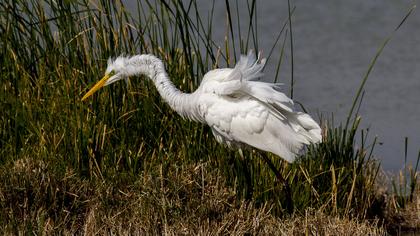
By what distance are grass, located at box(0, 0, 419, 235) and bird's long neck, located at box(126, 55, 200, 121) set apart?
362 mm

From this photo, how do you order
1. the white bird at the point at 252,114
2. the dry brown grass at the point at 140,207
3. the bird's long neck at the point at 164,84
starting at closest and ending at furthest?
the dry brown grass at the point at 140,207 → the white bird at the point at 252,114 → the bird's long neck at the point at 164,84

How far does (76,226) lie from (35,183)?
43cm

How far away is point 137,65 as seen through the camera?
250 inches

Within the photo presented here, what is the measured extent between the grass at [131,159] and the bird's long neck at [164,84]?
0.36m

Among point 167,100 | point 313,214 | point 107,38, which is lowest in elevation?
point 313,214

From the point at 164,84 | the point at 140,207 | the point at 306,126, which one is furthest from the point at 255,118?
the point at 140,207

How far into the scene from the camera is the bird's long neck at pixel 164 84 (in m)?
6.06

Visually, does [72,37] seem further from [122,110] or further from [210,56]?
[210,56]

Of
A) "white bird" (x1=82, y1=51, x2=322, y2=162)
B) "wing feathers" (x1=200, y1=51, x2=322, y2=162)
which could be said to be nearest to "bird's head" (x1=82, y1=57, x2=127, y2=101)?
"white bird" (x1=82, y1=51, x2=322, y2=162)

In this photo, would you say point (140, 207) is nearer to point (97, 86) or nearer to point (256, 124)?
point (256, 124)

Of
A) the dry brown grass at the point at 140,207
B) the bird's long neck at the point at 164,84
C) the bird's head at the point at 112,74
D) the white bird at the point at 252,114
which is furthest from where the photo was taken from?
the bird's head at the point at 112,74

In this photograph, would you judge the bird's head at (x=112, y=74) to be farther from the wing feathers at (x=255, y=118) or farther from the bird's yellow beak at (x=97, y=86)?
the wing feathers at (x=255, y=118)

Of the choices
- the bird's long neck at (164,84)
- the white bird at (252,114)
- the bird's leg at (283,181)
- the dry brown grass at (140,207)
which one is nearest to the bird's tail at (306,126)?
the white bird at (252,114)

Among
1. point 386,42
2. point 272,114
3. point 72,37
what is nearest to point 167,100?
point 272,114
